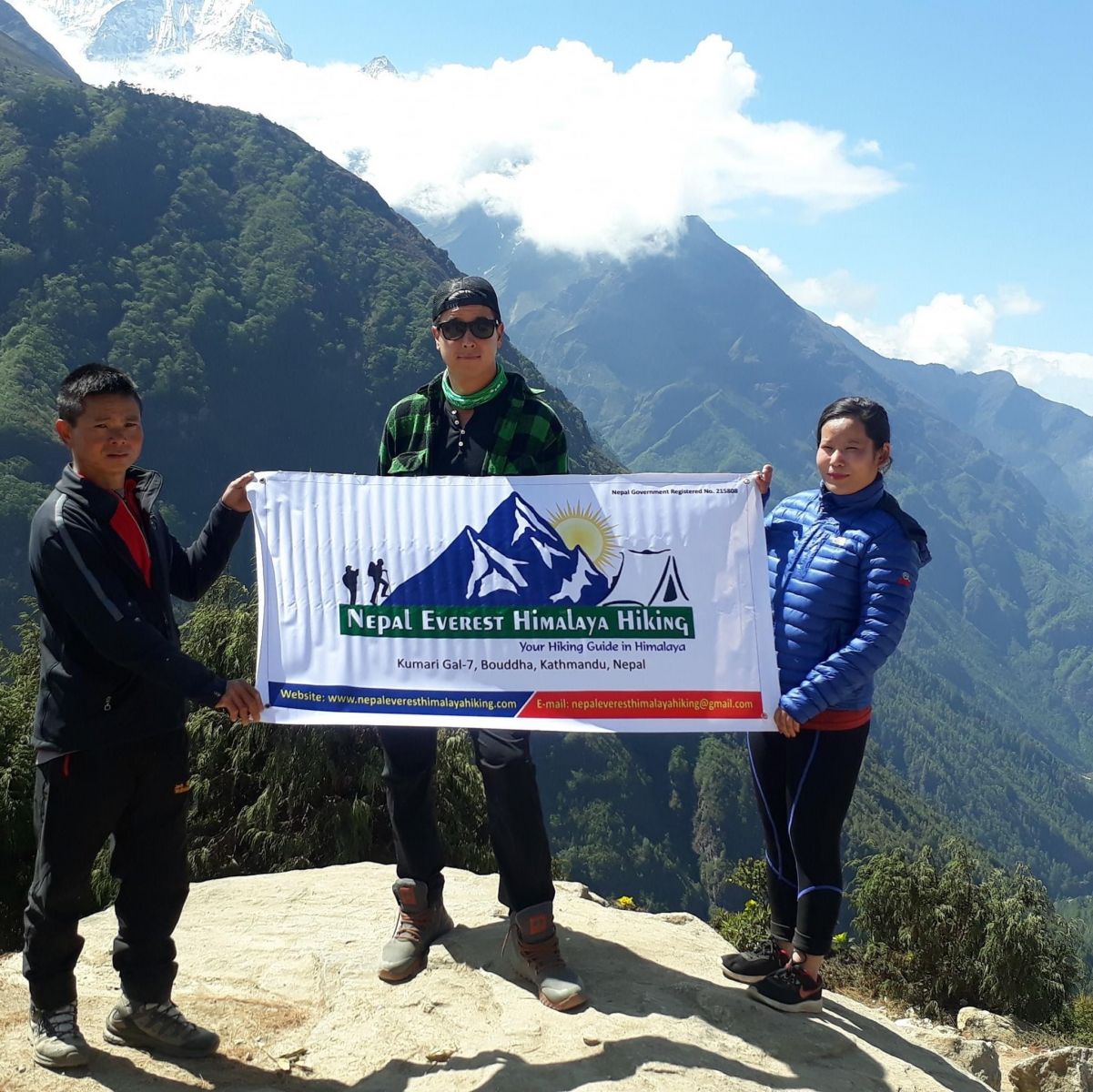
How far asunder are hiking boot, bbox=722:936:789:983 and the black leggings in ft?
0.47

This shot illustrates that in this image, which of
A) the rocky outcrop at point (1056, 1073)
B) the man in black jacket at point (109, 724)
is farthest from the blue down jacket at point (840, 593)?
the rocky outcrop at point (1056, 1073)

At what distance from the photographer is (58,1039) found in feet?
13.0

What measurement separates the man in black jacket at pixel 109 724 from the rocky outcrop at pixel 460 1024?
11.6 inches

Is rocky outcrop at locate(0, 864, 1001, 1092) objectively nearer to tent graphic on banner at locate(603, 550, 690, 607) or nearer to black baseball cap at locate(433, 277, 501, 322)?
tent graphic on banner at locate(603, 550, 690, 607)

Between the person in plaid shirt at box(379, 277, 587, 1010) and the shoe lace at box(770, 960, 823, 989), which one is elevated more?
the person in plaid shirt at box(379, 277, 587, 1010)

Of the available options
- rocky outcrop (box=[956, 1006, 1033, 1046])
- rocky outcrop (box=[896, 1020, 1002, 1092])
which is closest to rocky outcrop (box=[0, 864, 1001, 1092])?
rocky outcrop (box=[896, 1020, 1002, 1092])

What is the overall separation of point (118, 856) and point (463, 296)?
119 inches

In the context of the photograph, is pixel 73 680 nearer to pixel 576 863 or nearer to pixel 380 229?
pixel 576 863

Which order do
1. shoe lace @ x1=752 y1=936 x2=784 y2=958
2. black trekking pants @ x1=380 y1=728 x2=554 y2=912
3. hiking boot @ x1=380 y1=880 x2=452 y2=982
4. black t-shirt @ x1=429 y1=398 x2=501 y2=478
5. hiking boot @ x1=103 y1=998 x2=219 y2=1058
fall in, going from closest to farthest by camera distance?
hiking boot @ x1=103 y1=998 x2=219 y2=1058, black trekking pants @ x1=380 y1=728 x2=554 y2=912, hiking boot @ x1=380 y1=880 x2=452 y2=982, black t-shirt @ x1=429 y1=398 x2=501 y2=478, shoe lace @ x1=752 y1=936 x2=784 y2=958

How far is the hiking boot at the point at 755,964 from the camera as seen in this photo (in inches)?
196

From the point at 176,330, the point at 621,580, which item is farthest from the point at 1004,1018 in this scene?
the point at 176,330

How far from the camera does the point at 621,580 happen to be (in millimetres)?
4805

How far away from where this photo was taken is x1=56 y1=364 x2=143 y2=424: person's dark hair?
155 inches

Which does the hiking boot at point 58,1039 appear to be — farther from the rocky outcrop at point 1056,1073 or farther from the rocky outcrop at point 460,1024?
the rocky outcrop at point 1056,1073
